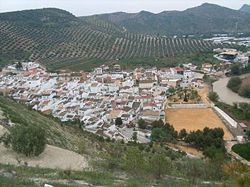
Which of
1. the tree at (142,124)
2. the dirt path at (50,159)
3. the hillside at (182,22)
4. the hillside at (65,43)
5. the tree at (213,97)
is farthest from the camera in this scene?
the hillside at (182,22)

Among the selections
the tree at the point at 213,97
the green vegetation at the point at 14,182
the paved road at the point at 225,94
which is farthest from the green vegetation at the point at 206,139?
the green vegetation at the point at 14,182

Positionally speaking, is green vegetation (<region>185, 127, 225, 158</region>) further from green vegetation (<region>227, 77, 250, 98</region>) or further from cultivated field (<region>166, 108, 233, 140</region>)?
green vegetation (<region>227, 77, 250, 98</region>)

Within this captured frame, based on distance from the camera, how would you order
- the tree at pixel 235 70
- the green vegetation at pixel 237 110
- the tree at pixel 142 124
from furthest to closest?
the tree at pixel 235 70 < the green vegetation at pixel 237 110 < the tree at pixel 142 124

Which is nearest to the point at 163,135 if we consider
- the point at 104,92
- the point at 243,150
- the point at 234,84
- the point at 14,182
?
the point at 243,150

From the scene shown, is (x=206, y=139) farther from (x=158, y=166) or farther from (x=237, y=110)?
(x=158, y=166)

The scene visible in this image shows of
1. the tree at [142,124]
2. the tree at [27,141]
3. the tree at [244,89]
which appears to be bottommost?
the tree at [142,124]

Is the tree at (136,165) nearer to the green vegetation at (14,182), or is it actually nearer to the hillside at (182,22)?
the green vegetation at (14,182)

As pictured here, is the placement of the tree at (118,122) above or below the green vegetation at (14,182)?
below
